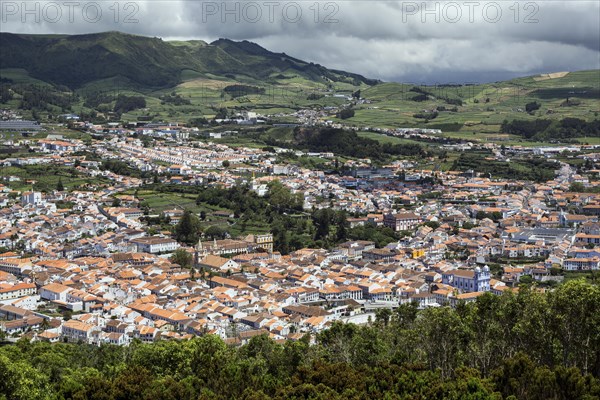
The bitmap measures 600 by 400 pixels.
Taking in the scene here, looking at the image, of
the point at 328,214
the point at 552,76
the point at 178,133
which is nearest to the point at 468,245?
the point at 328,214

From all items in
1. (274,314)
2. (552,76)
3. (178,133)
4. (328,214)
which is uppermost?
(552,76)

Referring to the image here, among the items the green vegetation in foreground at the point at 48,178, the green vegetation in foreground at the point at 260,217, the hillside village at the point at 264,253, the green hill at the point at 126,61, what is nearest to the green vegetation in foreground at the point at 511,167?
the hillside village at the point at 264,253

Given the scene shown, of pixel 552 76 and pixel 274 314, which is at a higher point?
pixel 552 76

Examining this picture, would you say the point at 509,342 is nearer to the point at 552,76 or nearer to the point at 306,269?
the point at 306,269

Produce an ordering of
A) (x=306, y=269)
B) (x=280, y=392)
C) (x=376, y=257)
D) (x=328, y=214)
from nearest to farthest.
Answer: (x=280, y=392)
(x=306, y=269)
(x=376, y=257)
(x=328, y=214)

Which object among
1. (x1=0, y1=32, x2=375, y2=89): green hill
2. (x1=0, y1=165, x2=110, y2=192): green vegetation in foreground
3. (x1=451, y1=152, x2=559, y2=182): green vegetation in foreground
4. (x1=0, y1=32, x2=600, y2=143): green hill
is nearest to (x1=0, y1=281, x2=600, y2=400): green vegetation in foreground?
(x1=0, y1=165, x2=110, y2=192): green vegetation in foreground

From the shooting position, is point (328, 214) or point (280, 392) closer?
point (280, 392)

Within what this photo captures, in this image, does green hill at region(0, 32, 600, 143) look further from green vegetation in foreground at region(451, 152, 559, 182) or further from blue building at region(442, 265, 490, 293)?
blue building at region(442, 265, 490, 293)
